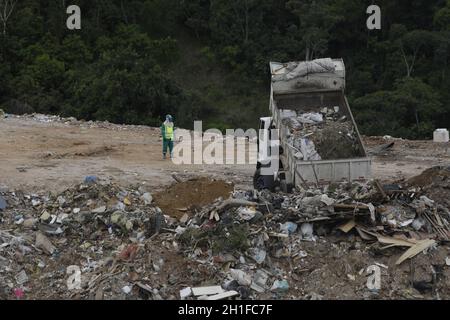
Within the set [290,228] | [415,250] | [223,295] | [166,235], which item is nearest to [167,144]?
[166,235]

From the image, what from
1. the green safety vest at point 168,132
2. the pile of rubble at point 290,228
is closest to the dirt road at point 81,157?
the green safety vest at point 168,132

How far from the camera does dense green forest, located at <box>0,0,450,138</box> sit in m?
25.3

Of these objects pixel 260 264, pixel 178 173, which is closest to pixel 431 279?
→ pixel 260 264

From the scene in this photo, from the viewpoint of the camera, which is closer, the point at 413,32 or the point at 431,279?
the point at 431,279

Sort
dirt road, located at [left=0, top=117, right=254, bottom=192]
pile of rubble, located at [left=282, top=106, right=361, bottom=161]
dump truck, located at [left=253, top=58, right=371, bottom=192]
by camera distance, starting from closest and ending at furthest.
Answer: dump truck, located at [left=253, top=58, right=371, bottom=192] < pile of rubble, located at [left=282, top=106, right=361, bottom=161] < dirt road, located at [left=0, top=117, right=254, bottom=192]

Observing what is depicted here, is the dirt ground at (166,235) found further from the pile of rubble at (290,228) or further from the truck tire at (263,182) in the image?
the truck tire at (263,182)

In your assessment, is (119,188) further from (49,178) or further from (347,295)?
(347,295)

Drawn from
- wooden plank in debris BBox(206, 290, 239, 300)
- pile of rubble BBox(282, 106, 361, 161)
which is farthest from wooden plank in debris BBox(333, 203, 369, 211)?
wooden plank in debris BBox(206, 290, 239, 300)

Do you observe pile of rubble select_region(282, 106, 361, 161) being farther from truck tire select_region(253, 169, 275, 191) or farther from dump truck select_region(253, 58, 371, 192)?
truck tire select_region(253, 169, 275, 191)

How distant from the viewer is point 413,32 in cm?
3011

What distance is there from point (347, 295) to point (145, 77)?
14.6 m

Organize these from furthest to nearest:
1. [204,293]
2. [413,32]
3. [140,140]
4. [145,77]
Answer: [413,32] < [145,77] < [140,140] < [204,293]

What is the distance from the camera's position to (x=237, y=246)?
8.62 m

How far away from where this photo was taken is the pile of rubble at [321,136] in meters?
11.0
